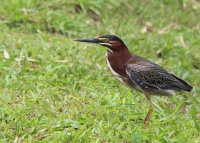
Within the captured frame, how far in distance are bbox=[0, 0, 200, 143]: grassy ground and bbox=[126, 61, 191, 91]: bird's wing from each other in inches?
12.2

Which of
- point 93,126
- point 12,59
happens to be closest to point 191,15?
point 12,59

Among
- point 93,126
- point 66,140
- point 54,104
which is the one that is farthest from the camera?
point 54,104

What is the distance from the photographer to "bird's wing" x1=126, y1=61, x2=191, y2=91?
20.2 feet

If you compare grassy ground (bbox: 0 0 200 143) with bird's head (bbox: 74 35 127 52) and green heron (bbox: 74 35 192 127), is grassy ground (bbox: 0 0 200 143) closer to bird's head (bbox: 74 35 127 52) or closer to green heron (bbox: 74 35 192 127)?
green heron (bbox: 74 35 192 127)

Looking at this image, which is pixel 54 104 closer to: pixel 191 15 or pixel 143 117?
pixel 143 117

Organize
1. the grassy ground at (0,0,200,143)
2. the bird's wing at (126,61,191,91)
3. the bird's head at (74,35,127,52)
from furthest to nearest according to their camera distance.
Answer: the bird's head at (74,35,127,52) → the bird's wing at (126,61,191,91) → the grassy ground at (0,0,200,143)

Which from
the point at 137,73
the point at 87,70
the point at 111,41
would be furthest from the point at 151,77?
the point at 87,70

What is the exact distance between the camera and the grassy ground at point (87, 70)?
222 inches

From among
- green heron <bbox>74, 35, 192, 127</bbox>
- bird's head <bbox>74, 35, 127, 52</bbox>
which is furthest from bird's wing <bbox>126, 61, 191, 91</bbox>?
bird's head <bbox>74, 35, 127, 52</bbox>

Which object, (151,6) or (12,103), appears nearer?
(12,103)

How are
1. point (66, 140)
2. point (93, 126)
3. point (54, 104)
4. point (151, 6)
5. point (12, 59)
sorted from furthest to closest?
point (151, 6), point (12, 59), point (54, 104), point (93, 126), point (66, 140)

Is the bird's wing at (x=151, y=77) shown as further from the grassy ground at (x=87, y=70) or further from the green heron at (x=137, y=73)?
the grassy ground at (x=87, y=70)

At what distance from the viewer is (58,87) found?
6699mm

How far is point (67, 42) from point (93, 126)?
108 inches
